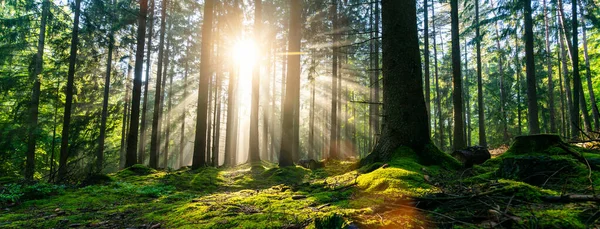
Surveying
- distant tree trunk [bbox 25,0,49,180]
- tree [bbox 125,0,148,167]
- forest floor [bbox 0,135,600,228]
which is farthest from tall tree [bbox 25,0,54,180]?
forest floor [bbox 0,135,600,228]

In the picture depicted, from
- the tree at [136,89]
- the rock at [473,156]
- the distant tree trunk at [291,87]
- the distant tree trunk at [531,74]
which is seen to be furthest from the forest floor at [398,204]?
the distant tree trunk at [531,74]

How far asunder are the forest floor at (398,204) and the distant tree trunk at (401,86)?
41 centimetres

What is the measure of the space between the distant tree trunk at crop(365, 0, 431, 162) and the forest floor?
0.41 meters

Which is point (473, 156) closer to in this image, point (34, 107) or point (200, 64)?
point (200, 64)

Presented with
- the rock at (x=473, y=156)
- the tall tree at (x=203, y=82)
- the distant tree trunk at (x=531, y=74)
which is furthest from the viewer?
the tall tree at (x=203, y=82)

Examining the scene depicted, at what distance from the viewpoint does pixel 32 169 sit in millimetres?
12820

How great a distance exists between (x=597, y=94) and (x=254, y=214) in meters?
31.2

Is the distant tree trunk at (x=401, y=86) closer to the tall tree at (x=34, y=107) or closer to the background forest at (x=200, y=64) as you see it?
the background forest at (x=200, y=64)

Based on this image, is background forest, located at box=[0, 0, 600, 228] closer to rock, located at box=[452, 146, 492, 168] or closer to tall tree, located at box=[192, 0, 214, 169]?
tall tree, located at box=[192, 0, 214, 169]

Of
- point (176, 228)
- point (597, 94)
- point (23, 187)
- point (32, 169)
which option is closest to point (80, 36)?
point (32, 169)

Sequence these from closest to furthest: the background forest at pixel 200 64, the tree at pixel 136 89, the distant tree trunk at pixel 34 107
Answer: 1. the background forest at pixel 200 64
2. the tree at pixel 136 89
3. the distant tree trunk at pixel 34 107

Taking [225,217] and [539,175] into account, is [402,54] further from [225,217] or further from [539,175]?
[225,217]

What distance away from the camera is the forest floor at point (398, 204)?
2.06m

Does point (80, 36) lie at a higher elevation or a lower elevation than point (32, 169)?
higher
